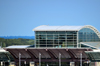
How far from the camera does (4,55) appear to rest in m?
102

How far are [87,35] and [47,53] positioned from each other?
56.5 ft

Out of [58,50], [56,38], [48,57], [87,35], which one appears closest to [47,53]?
[48,57]

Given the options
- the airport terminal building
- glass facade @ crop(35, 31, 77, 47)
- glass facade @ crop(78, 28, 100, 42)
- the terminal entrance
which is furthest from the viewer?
glass facade @ crop(78, 28, 100, 42)

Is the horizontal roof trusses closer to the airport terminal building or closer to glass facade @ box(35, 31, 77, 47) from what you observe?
the airport terminal building

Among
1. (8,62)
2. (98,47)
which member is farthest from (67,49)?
(8,62)

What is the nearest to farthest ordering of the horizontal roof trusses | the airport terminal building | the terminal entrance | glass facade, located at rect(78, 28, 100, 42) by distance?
the horizontal roof trusses → the airport terminal building → the terminal entrance → glass facade, located at rect(78, 28, 100, 42)

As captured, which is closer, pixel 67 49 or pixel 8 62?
pixel 67 49

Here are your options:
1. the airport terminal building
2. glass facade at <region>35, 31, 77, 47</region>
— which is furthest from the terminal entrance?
glass facade at <region>35, 31, 77, 47</region>

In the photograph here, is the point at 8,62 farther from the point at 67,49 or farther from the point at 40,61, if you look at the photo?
the point at 67,49

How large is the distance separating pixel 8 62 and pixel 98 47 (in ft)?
97.1

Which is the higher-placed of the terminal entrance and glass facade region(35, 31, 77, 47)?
A: glass facade region(35, 31, 77, 47)

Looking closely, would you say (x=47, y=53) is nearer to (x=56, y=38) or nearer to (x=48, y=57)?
(x=48, y=57)

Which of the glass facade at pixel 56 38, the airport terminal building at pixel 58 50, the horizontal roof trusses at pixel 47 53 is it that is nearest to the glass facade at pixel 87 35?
the airport terminal building at pixel 58 50

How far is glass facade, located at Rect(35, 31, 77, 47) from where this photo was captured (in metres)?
104
